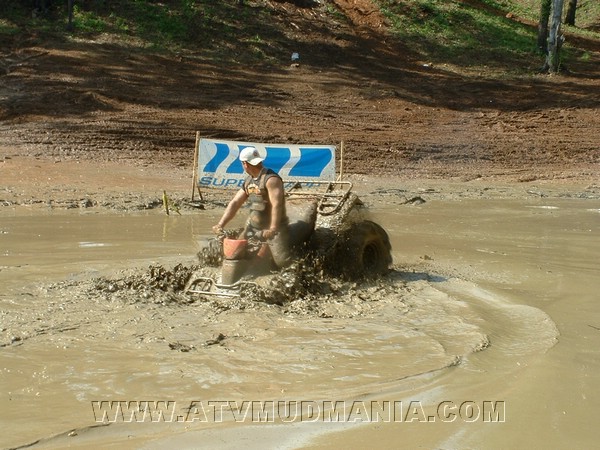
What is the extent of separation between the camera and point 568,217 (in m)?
15.6

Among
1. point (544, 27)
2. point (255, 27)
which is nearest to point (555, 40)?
point (544, 27)

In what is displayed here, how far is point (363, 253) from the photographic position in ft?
32.2

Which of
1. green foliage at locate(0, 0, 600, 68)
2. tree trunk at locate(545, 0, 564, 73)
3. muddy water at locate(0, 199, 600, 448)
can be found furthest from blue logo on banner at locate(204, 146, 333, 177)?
tree trunk at locate(545, 0, 564, 73)

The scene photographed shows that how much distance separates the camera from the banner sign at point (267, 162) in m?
15.4

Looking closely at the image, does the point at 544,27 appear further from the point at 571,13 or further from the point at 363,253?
the point at 363,253

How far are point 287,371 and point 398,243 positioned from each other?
20.8ft

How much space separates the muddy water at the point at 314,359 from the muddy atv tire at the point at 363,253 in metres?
0.24

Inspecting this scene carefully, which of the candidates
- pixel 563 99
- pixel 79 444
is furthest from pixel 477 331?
pixel 563 99

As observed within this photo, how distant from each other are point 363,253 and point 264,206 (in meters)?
1.60

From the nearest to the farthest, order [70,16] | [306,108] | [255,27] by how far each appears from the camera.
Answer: [306,108] → [70,16] → [255,27]

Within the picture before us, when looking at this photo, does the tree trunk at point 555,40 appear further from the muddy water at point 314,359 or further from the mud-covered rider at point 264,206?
the mud-covered rider at point 264,206

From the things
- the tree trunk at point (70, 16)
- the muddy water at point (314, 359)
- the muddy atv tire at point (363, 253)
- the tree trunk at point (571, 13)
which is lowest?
the muddy water at point (314, 359)

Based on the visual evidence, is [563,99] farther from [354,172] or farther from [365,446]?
[365,446]

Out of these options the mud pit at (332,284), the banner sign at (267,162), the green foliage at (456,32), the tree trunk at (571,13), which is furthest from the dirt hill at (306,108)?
the tree trunk at (571,13)
